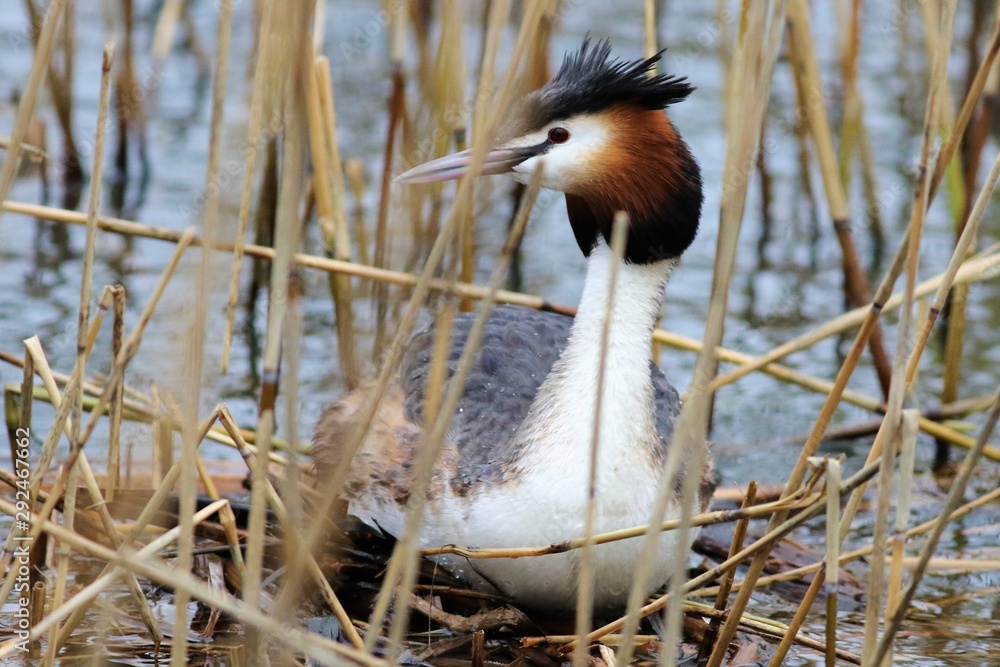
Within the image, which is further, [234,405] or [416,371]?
[234,405]

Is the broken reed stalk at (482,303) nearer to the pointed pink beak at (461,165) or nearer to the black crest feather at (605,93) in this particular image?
the pointed pink beak at (461,165)

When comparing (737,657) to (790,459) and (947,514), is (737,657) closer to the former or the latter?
(947,514)

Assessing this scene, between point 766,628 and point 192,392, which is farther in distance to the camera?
point 766,628

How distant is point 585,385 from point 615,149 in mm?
673

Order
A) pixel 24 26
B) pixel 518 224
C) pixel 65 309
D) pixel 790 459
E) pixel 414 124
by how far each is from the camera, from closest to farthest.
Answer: pixel 518 224 → pixel 414 124 → pixel 790 459 → pixel 65 309 → pixel 24 26

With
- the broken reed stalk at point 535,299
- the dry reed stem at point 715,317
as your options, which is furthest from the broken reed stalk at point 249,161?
the dry reed stem at point 715,317

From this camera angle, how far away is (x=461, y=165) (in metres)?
3.64

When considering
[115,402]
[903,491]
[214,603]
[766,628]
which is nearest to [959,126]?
[903,491]

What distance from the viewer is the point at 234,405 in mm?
5770

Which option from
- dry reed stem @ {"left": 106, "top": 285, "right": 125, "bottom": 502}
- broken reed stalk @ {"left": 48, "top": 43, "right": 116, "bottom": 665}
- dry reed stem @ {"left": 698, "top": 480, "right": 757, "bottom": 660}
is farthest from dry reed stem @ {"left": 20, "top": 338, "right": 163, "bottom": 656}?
dry reed stem @ {"left": 698, "top": 480, "right": 757, "bottom": 660}

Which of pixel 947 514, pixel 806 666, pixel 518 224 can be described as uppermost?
pixel 518 224

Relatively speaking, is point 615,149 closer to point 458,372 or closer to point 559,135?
point 559,135

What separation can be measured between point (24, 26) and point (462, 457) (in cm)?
687

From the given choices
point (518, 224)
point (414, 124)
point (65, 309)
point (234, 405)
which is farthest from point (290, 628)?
point (65, 309)
